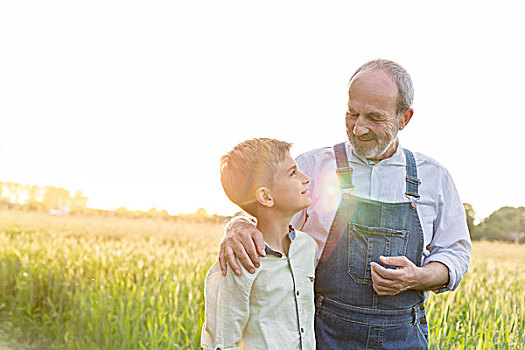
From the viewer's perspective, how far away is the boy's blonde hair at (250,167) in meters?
2.00

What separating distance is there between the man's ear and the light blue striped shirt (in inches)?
4.9

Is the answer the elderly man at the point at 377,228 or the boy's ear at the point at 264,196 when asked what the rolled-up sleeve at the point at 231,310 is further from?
the elderly man at the point at 377,228

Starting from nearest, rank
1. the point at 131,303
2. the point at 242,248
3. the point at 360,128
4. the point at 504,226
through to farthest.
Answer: the point at 242,248 < the point at 360,128 < the point at 131,303 < the point at 504,226

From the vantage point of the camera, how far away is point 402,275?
2.16 m

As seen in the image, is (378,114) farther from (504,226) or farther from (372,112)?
(504,226)

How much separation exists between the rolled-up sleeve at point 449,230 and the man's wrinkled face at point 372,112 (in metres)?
0.36

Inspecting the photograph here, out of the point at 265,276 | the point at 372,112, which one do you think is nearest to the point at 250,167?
the point at 265,276

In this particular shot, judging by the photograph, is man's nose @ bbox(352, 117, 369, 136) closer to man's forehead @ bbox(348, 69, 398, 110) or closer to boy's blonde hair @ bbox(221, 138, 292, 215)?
man's forehead @ bbox(348, 69, 398, 110)

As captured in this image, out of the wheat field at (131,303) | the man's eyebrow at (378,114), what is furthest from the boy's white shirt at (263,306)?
the wheat field at (131,303)

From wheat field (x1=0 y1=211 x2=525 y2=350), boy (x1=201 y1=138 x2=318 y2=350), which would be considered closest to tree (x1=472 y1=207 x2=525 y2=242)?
wheat field (x1=0 y1=211 x2=525 y2=350)

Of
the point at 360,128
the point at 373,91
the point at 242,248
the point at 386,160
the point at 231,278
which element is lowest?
the point at 231,278

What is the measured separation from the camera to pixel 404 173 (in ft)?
7.82

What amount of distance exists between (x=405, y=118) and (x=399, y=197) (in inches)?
14.4

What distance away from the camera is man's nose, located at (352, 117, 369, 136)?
2260mm
